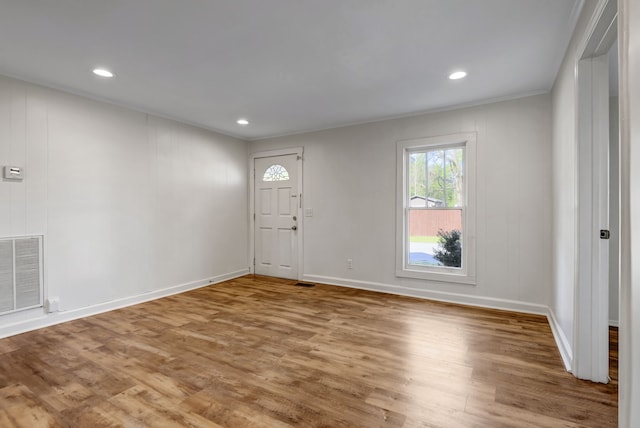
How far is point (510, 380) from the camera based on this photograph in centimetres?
216

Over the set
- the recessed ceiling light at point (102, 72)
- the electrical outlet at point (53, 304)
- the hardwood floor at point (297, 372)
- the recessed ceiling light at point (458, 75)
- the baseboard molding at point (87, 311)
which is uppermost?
the recessed ceiling light at point (458, 75)

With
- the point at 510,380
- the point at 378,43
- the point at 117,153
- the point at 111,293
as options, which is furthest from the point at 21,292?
the point at 510,380

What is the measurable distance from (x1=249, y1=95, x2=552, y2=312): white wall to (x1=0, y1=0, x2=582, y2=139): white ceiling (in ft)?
1.28

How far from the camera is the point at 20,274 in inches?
120

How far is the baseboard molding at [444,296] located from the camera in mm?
3567

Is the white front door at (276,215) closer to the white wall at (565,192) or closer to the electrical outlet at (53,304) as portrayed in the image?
the electrical outlet at (53,304)

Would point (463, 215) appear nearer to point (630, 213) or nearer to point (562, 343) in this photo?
point (562, 343)

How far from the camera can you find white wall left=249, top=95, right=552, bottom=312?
353cm

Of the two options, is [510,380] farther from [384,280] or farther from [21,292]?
[21,292]

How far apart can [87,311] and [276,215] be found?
296 centimetres

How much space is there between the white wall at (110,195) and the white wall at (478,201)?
1544 mm

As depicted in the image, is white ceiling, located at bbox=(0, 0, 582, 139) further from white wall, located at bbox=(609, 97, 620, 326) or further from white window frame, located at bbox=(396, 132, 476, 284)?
white wall, located at bbox=(609, 97, 620, 326)

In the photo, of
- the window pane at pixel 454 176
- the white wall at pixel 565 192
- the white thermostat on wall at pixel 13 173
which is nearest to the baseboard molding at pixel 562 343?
the white wall at pixel 565 192

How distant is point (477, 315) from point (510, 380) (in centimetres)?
141
